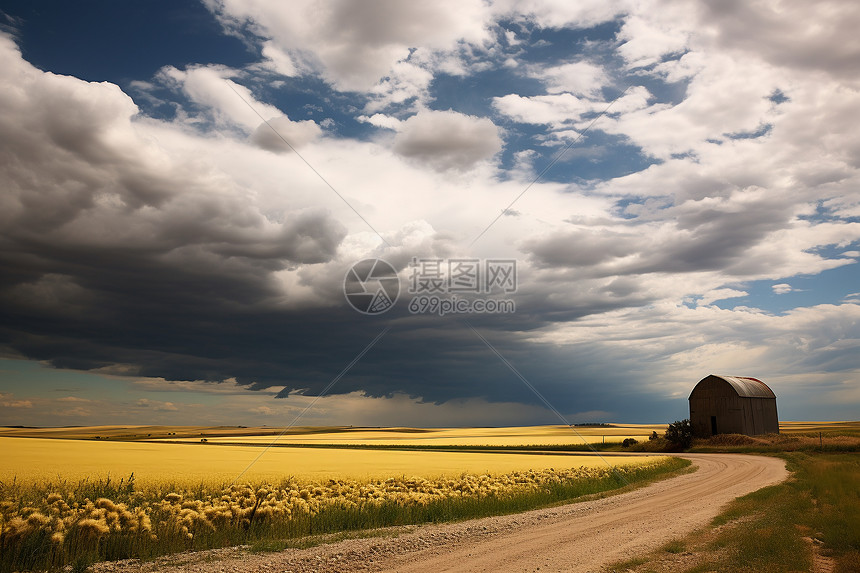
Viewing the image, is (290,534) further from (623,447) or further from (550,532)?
(623,447)

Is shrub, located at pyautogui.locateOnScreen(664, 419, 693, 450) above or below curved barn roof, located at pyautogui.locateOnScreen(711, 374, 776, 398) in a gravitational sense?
below

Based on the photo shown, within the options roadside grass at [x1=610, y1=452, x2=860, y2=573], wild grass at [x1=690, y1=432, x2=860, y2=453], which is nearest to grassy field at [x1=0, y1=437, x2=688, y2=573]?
roadside grass at [x1=610, y1=452, x2=860, y2=573]

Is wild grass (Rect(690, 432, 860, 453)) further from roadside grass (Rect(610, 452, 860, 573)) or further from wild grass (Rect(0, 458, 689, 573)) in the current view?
wild grass (Rect(0, 458, 689, 573))

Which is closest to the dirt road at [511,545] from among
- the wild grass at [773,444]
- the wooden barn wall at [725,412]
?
the wild grass at [773,444]

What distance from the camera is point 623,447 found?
247 feet

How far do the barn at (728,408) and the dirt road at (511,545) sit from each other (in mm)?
57841

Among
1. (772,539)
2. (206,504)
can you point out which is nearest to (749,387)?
(772,539)

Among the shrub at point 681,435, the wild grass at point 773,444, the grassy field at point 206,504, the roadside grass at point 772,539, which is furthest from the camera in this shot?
the shrub at point 681,435

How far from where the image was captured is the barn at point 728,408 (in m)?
74.2

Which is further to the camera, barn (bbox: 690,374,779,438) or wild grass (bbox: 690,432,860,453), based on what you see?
barn (bbox: 690,374,779,438)

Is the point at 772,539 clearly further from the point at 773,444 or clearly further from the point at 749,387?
the point at 749,387

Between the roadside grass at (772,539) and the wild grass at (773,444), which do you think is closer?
the roadside grass at (772,539)

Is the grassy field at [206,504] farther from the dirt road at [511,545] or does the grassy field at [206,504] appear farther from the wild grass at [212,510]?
the dirt road at [511,545]

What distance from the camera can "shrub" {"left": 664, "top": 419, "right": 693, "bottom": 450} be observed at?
69.8 meters
